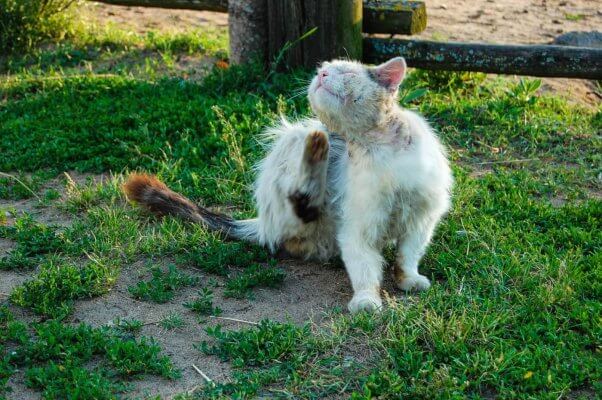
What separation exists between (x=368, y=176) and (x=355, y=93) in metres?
0.46

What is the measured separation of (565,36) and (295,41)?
3.13m

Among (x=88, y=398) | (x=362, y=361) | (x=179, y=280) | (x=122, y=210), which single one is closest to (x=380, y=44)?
(x=122, y=210)

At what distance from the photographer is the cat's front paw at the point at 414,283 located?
15.9ft

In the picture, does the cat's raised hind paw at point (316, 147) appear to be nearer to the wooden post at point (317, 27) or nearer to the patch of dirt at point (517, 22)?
the wooden post at point (317, 27)

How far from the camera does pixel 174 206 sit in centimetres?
564

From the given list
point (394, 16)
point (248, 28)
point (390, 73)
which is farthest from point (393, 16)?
point (390, 73)

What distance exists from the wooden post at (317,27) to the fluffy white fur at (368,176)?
2.37 m

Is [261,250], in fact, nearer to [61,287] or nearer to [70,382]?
[61,287]

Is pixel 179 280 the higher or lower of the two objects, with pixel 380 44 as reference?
lower

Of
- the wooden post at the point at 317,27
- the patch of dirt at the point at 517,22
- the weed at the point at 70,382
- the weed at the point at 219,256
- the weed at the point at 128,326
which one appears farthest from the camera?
the patch of dirt at the point at 517,22

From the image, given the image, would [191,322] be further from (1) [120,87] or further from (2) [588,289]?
(1) [120,87]

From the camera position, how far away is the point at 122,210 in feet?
19.2

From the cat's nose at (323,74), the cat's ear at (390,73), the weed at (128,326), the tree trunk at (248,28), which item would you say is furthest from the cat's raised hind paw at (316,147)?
the tree trunk at (248,28)

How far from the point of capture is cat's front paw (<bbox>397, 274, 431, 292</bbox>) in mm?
4832
